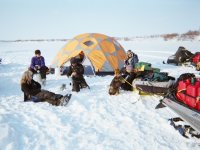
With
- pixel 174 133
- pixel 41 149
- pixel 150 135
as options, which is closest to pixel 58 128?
pixel 41 149

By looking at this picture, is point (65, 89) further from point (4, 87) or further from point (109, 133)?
point (109, 133)

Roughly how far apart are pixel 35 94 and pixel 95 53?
212 inches

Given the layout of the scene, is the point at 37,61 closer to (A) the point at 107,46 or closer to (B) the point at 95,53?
(B) the point at 95,53

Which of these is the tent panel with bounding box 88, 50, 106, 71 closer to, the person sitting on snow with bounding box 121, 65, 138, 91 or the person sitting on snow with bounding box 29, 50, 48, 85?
the person sitting on snow with bounding box 29, 50, 48, 85

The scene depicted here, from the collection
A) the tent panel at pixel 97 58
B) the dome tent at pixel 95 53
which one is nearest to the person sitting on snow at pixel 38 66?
the dome tent at pixel 95 53

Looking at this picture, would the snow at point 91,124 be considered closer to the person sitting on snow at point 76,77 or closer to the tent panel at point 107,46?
the person sitting on snow at point 76,77

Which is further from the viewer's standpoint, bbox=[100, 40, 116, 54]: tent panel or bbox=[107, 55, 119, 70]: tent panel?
bbox=[100, 40, 116, 54]: tent panel

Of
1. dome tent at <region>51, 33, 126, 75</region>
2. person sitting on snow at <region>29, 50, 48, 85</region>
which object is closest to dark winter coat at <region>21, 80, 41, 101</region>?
person sitting on snow at <region>29, 50, 48, 85</region>

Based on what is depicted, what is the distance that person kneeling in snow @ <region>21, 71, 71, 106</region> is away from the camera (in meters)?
7.79

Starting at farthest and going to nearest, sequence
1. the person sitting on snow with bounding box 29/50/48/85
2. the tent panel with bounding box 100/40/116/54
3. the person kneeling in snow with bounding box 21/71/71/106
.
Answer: the tent panel with bounding box 100/40/116/54
the person sitting on snow with bounding box 29/50/48/85
the person kneeling in snow with bounding box 21/71/71/106

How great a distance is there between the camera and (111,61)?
1308cm

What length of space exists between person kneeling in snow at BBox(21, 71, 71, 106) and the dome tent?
4.91 meters

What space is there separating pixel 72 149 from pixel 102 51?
27.7ft

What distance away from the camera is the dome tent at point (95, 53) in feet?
42.1
